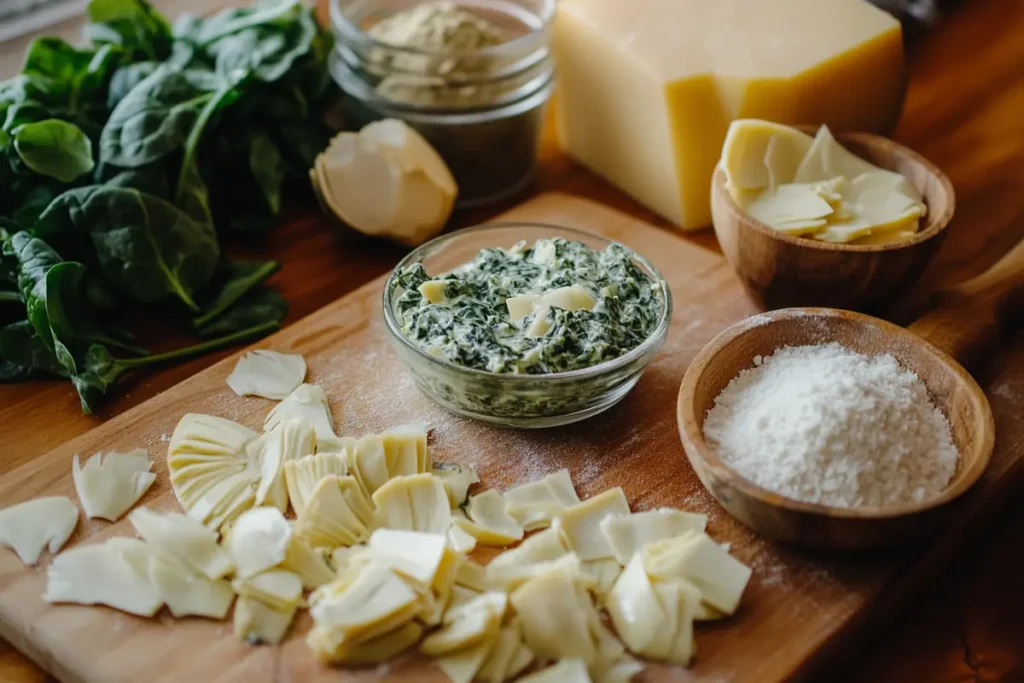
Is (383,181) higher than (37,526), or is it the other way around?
(383,181)

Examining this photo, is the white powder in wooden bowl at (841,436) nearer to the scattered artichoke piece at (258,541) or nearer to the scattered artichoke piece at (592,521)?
the scattered artichoke piece at (592,521)

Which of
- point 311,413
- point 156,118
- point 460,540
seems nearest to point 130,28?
point 156,118

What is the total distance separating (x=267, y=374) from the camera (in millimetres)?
1505

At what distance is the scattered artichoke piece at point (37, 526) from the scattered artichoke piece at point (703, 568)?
69 centimetres

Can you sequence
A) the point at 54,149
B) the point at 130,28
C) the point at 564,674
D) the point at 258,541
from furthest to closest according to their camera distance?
the point at 130,28 < the point at 54,149 < the point at 258,541 < the point at 564,674

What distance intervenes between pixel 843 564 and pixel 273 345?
2.82 feet

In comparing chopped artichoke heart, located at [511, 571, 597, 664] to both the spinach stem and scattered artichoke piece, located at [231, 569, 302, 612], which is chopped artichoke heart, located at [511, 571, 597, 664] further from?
the spinach stem

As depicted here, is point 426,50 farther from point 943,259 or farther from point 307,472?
point 943,259

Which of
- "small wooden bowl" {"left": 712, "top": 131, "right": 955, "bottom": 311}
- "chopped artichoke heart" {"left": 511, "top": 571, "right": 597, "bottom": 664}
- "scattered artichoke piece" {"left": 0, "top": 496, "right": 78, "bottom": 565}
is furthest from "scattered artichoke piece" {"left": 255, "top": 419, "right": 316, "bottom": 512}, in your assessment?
"small wooden bowl" {"left": 712, "top": 131, "right": 955, "bottom": 311}

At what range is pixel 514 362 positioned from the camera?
130 centimetres

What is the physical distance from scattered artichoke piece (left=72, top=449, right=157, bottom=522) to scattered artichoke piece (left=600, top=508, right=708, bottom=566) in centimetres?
59

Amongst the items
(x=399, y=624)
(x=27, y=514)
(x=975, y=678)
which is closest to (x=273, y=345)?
(x=27, y=514)

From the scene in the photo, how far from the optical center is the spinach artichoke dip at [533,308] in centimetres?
132

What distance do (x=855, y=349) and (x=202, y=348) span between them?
95 centimetres
